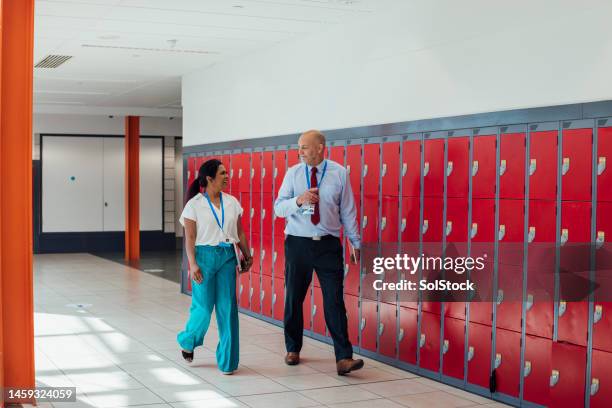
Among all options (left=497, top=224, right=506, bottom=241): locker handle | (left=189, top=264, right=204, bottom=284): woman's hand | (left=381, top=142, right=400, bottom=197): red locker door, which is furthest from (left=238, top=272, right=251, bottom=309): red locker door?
(left=497, top=224, right=506, bottom=241): locker handle

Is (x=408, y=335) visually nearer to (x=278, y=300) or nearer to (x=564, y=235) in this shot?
(x=564, y=235)

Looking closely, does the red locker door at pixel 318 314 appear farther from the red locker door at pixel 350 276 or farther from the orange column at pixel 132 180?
the orange column at pixel 132 180

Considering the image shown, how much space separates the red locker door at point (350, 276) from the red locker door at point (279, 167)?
1.38 meters

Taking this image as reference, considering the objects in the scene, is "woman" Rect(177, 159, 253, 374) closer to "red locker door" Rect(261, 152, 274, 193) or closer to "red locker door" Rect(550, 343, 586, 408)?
"red locker door" Rect(550, 343, 586, 408)

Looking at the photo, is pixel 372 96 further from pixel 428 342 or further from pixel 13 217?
pixel 13 217

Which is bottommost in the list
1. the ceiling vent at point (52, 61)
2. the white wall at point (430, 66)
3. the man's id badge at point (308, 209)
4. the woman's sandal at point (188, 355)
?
the woman's sandal at point (188, 355)

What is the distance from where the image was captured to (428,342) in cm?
591

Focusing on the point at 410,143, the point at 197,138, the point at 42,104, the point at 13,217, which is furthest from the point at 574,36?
the point at 42,104

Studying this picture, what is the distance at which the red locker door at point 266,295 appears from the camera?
830cm

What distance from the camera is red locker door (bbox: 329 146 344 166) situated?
274 inches

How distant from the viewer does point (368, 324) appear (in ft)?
21.7

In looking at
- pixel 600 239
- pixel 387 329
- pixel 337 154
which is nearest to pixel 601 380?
pixel 600 239

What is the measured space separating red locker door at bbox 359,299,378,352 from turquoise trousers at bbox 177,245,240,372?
1229 millimetres

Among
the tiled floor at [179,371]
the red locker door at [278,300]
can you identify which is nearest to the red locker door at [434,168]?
the tiled floor at [179,371]
